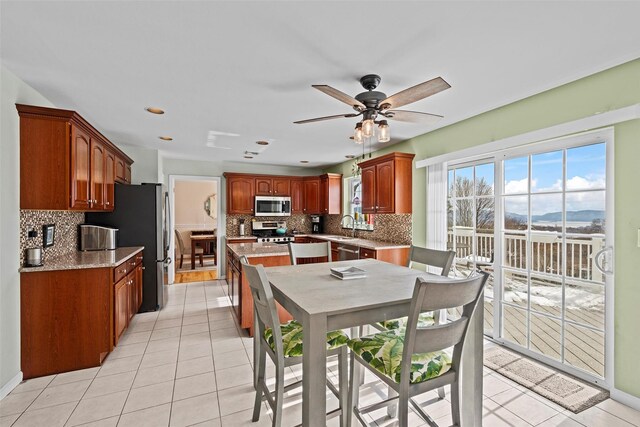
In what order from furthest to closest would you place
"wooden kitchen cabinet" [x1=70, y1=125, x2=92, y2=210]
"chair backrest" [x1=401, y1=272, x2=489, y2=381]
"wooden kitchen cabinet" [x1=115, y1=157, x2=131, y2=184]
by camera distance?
1. "wooden kitchen cabinet" [x1=115, y1=157, x2=131, y2=184]
2. "wooden kitchen cabinet" [x1=70, y1=125, x2=92, y2=210]
3. "chair backrest" [x1=401, y1=272, x2=489, y2=381]

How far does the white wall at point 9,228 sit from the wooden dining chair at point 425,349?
2.55 metres

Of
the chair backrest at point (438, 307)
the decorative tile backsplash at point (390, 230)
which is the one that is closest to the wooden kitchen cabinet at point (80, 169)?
the chair backrest at point (438, 307)

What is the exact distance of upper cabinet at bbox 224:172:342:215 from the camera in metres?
5.96

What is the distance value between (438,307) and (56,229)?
142 inches

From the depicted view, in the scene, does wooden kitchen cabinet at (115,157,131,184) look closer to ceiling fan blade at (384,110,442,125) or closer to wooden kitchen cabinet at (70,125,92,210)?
wooden kitchen cabinet at (70,125,92,210)

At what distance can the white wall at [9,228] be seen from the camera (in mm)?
2170

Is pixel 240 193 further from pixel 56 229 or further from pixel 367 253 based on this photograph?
pixel 56 229

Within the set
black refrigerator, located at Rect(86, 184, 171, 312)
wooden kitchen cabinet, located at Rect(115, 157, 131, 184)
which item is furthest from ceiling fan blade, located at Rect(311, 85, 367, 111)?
wooden kitchen cabinet, located at Rect(115, 157, 131, 184)

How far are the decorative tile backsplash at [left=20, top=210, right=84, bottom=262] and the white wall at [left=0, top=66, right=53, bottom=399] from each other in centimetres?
12

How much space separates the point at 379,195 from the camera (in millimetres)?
4477

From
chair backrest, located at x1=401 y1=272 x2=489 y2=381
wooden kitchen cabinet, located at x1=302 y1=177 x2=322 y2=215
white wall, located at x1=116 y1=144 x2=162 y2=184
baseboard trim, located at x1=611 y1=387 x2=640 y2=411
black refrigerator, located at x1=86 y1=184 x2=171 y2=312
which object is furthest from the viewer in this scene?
wooden kitchen cabinet, located at x1=302 y1=177 x2=322 y2=215

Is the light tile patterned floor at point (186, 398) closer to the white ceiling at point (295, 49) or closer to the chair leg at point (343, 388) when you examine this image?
the chair leg at point (343, 388)

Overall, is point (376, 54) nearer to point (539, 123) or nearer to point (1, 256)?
point (539, 123)

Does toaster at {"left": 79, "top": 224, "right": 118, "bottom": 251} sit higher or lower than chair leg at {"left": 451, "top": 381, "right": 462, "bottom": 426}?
higher
